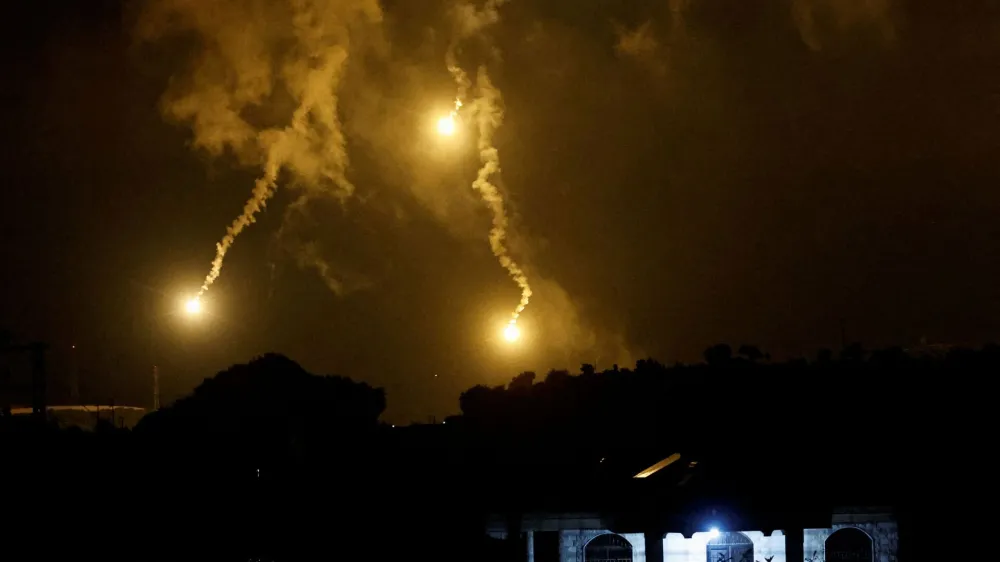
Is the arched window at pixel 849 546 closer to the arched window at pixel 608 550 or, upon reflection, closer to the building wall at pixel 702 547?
the building wall at pixel 702 547

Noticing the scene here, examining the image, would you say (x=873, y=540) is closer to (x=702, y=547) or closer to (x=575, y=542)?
(x=702, y=547)

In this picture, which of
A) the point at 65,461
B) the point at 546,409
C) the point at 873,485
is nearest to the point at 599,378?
the point at 546,409

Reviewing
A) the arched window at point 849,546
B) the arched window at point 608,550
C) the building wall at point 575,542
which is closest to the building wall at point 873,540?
the arched window at point 849,546

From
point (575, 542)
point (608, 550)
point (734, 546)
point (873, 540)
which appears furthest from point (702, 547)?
point (873, 540)

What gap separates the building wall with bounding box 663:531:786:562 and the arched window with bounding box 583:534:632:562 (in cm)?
140

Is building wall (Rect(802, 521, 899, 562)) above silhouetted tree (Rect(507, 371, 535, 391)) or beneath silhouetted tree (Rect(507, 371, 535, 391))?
beneath

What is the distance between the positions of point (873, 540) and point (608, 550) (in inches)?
358

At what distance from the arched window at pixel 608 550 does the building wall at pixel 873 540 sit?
6187 millimetres

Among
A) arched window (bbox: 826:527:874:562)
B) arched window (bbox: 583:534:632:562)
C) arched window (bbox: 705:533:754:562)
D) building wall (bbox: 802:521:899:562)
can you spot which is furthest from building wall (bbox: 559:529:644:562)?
arched window (bbox: 826:527:874:562)

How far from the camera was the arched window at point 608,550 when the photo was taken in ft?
151

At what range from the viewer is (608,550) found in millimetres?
46250

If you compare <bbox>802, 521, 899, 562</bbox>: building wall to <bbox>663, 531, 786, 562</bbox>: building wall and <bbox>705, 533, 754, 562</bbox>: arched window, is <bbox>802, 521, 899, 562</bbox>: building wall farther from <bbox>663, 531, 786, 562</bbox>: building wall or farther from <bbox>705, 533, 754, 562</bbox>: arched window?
Answer: <bbox>705, 533, 754, 562</bbox>: arched window

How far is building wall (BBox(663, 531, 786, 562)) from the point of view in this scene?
A: 149 ft

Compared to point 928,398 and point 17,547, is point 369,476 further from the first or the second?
point 928,398
